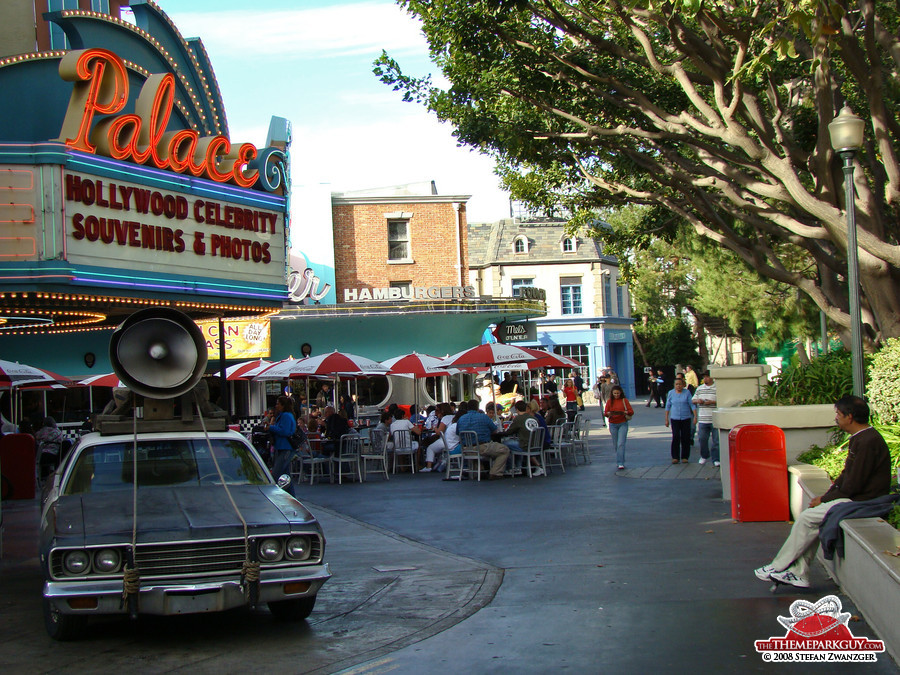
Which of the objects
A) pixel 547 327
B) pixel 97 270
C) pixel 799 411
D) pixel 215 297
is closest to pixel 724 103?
pixel 799 411

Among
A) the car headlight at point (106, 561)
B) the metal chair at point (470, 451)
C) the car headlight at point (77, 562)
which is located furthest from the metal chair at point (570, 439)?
the car headlight at point (77, 562)

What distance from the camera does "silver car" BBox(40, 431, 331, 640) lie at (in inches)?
244

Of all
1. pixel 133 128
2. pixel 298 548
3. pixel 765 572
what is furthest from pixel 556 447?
pixel 298 548

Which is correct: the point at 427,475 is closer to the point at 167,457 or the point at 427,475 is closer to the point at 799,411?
the point at 799,411

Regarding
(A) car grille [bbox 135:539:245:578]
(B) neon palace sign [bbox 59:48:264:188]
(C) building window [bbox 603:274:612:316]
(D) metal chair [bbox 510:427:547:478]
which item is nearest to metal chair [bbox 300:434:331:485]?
(D) metal chair [bbox 510:427:547:478]

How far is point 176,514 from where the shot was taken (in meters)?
6.77

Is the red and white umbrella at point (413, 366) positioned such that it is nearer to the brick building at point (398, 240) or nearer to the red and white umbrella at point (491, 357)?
the red and white umbrella at point (491, 357)

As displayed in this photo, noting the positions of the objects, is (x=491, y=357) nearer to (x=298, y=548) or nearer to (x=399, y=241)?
(x=298, y=548)

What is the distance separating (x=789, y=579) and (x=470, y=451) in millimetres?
9431

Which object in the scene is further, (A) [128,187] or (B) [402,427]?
(B) [402,427]

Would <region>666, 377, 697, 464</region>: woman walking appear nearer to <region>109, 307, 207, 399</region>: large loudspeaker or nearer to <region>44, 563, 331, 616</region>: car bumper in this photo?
<region>109, 307, 207, 399</region>: large loudspeaker

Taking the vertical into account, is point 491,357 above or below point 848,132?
below

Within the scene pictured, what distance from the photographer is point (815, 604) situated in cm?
645

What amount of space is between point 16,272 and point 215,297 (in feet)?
10.3
